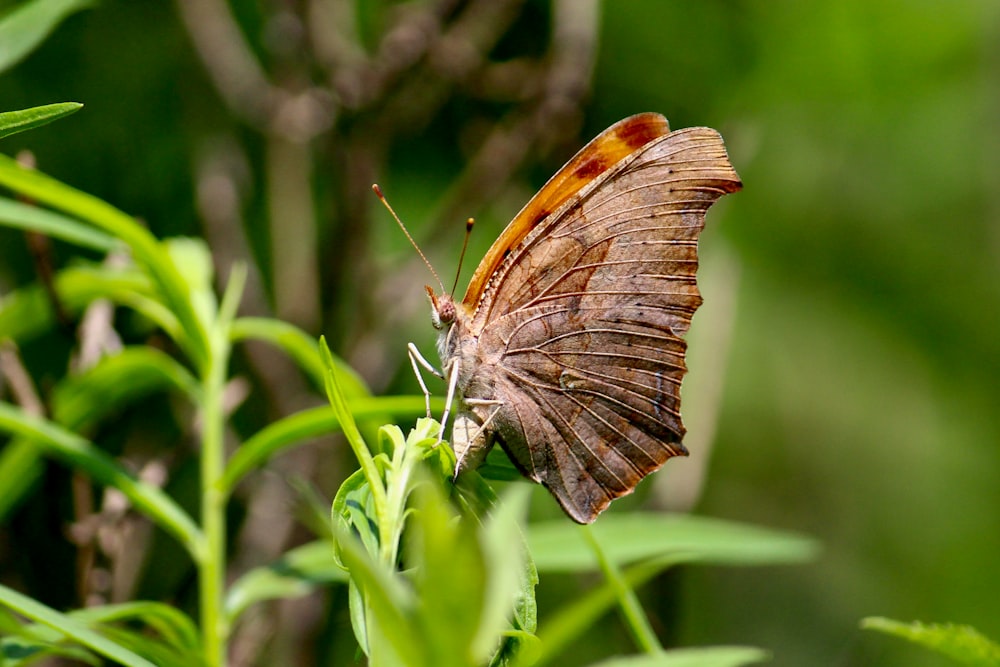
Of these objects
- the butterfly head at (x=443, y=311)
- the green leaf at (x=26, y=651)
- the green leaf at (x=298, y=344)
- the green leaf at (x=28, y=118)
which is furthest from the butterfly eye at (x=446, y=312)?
the green leaf at (x=28, y=118)

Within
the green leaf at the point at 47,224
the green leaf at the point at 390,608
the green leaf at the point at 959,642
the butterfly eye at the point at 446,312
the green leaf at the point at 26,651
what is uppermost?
the green leaf at the point at 47,224

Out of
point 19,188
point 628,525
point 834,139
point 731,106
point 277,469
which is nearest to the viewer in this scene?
point 19,188

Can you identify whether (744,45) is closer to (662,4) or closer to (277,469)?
(662,4)

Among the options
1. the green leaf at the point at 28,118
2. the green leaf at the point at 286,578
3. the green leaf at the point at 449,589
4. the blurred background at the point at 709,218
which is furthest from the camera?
the blurred background at the point at 709,218

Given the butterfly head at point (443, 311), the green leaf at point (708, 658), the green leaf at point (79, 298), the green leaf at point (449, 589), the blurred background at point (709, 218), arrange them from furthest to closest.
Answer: the blurred background at point (709, 218) < the butterfly head at point (443, 311) < the green leaf at point (79, 298) < the green leaf at point (708, 658) < the green leaf at point (449, 589)

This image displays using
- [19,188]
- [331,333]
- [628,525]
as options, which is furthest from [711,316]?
[19,188]

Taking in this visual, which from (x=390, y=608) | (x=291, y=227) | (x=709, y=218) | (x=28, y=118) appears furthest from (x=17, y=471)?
(x=709, y=218)

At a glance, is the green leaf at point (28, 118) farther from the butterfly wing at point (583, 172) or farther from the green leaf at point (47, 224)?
the butterfly wing at point (583, 172)
